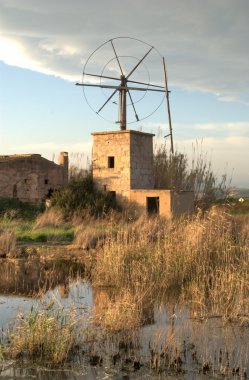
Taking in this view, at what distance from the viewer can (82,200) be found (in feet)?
81.7

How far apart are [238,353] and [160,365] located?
115cm

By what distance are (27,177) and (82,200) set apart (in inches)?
200

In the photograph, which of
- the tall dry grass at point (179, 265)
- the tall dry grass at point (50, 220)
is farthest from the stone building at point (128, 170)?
the tall dry grass at point (179, 265)

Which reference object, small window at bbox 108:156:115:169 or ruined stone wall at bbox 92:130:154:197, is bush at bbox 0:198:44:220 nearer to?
ruined stone wall at bbox 92:130:154:197

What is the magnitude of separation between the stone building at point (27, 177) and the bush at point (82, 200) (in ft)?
9.10

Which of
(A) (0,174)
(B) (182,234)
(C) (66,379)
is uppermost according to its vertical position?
(A) (0,174)

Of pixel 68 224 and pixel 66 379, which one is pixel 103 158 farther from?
pixel 66 379

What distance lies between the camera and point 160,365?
6.32 metres

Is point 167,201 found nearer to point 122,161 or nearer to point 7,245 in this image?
point 122,161

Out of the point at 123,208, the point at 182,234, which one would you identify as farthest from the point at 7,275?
the point at 123,208

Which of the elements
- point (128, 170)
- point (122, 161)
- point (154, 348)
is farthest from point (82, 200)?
point (154, 348)

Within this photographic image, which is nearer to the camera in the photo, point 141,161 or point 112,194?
point 112,194

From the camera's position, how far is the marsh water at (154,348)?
6.12 meters

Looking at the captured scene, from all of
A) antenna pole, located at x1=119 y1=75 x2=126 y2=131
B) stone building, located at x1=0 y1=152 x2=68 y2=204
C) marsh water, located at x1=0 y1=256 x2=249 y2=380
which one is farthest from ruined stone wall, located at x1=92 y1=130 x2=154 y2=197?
marsh water, located at x1=0 y1=256 x2=249 y2=380
